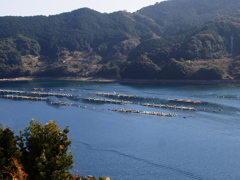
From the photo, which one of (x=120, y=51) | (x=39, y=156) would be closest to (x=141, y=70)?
(x=120, y=51)

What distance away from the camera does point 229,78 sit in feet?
351

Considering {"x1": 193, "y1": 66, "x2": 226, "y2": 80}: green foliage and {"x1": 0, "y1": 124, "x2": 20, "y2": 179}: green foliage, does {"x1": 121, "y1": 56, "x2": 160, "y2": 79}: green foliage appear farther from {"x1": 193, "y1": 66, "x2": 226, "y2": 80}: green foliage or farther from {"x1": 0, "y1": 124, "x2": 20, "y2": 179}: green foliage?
{"x1": 0, "y1": 124, "x2": 20, "y2": 179}: green foliage

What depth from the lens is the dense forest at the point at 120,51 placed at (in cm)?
11856

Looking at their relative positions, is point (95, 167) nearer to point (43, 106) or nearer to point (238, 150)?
point (238, 150)

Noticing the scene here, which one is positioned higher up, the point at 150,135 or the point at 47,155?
the point at 47,155

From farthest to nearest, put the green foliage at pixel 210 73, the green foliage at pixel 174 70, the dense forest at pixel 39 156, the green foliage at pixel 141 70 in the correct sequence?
the green foliage at pixel 141 70 → the green foliage at pixel 174 70 → the green foliage at pixel 210 73 → the dense forest at pixel 39 156

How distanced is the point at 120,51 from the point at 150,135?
114 metres

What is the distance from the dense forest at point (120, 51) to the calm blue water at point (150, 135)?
28237 mm

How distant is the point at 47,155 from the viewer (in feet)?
86.3

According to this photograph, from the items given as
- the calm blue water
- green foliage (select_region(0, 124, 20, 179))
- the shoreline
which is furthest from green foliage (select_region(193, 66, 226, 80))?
green foliage (select_region(0, 124, 20, 179))

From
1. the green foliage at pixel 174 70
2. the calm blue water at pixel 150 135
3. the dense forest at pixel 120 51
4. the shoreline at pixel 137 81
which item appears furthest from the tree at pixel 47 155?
the green foliage at pixel 174 70

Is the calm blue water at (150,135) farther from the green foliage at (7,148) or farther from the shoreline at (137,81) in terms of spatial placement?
the shoreline at (137,81)

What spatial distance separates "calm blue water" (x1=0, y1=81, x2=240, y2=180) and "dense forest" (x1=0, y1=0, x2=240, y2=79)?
28.2 m

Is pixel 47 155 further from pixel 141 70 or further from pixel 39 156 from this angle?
pixel 141 70
